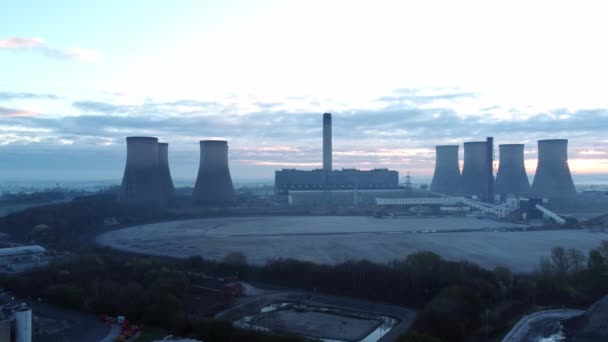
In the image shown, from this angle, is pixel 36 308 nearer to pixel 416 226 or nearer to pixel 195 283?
pixel 195 283

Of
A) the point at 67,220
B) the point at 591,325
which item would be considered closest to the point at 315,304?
the point at 591,325

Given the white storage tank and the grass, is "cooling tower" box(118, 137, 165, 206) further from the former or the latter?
the white storage tank

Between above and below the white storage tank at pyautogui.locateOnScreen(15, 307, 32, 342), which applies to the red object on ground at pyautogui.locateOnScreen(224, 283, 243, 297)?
below

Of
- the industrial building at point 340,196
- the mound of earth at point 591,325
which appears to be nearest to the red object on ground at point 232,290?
the mound of earth at point 591,325

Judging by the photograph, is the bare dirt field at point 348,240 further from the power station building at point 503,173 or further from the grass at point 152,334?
the power station building at point 503,173

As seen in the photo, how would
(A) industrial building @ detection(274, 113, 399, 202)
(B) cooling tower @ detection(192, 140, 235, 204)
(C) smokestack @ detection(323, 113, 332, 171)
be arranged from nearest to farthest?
(B) cooling tower @ detection(192, 140, 235, 204) < (C) smokestack @ detection(323, 113, 332, 171) < (A) industrial building @ detection(274, 113, 399, 202)

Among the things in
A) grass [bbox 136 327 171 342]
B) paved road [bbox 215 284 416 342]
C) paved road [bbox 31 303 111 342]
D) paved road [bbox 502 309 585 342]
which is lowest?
paved road [bbox 215 284 416 342]

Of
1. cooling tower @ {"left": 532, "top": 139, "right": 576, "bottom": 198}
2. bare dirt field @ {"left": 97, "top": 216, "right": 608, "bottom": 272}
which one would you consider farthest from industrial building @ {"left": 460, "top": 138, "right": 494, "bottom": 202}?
bare dirt field @ {"left": 97, "top": 216, "right": 608, "bottom": 272}
